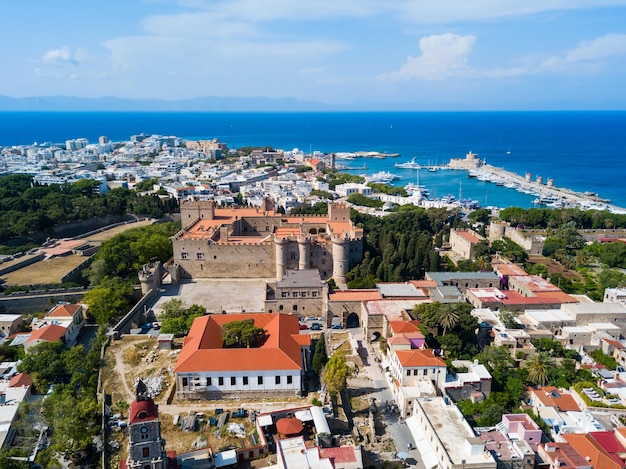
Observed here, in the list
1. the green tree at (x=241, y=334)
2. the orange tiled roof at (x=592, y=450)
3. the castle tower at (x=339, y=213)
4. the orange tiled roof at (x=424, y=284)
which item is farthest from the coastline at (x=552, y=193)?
the green tree at (x=241, y=334)

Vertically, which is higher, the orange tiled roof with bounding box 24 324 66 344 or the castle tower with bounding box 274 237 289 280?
the castle tower with bounding box 274 237 289 280

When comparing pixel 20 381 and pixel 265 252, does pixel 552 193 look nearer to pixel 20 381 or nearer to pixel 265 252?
pixel 265 252

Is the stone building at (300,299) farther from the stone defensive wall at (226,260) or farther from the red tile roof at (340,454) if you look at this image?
the red tile roof at (340,454)

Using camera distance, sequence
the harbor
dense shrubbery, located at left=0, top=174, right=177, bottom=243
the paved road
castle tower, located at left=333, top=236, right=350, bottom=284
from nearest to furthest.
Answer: the paved road < castle tower, located at left=333, top=236, right=350, bottom=284 < dense shrubbery, located at left=0, top=174, right=177, bottom=243 < the harbor

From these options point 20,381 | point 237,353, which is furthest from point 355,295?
point 20,381

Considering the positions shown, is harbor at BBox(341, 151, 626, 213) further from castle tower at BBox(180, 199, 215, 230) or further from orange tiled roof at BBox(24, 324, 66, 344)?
orange tiled roof at BBox(24, 324, 66, 344)

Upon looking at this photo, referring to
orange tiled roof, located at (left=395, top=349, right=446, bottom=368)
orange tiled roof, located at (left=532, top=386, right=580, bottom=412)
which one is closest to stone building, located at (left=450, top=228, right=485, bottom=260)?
orange tiled roof, located at (left=532, top=386, right=580, bottom=412)

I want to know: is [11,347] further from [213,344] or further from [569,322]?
[569,322]
